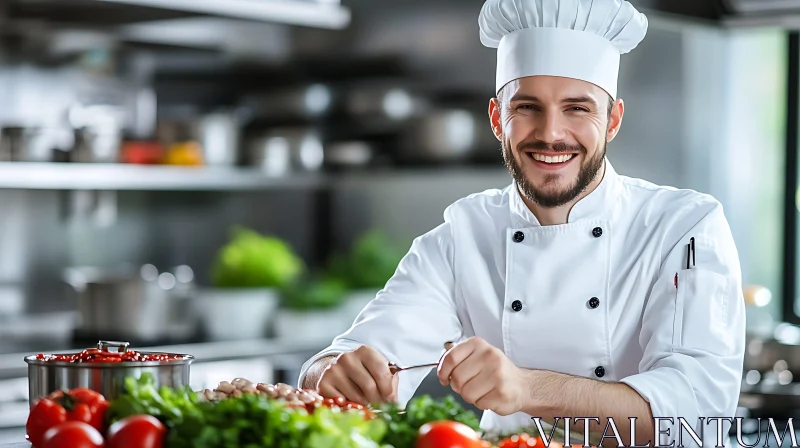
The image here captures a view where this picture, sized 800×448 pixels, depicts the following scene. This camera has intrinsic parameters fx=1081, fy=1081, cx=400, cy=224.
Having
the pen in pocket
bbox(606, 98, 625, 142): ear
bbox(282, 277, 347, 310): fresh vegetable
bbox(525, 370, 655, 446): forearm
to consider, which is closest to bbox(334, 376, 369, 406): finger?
bbox(525, 370, 655, 446): forearm

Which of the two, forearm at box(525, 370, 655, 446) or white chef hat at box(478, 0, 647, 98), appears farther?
white chef hat at box(478, 0, 647, 98)

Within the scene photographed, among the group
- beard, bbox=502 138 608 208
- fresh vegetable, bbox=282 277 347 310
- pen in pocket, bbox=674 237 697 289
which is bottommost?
fresh vegetable, bbox=282 277 347 310

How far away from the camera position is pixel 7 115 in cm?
430

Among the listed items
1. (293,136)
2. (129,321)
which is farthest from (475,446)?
(293,136)

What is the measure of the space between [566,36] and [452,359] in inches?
29.7

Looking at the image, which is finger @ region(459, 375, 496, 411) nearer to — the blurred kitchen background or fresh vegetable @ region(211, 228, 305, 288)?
the blurred kitchen background

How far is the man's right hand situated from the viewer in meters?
1.88

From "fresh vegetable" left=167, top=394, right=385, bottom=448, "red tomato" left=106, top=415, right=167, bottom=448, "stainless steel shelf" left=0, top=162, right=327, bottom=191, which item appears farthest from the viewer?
"stainless steel shelf" left=0, top=162, right=327, bottom=191

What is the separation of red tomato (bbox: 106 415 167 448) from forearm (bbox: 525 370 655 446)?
69 centimetres

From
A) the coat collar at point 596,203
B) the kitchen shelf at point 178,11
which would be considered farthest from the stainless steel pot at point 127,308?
the coat collar at point 596,203

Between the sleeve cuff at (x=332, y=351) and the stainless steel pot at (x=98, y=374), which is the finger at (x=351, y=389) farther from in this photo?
the stainless steel pot at (x=98, y=374)

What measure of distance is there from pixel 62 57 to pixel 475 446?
3593 mm

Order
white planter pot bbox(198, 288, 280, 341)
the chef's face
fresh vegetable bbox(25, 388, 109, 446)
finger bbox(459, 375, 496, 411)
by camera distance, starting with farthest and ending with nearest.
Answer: white planter pot bbox(198, 288, 280, 341) < the chef's face < finger bbox(459, 375, 496, 411) < fresh vegetable bbox(25, 388, 109, 446)

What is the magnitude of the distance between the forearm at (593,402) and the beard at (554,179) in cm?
44
